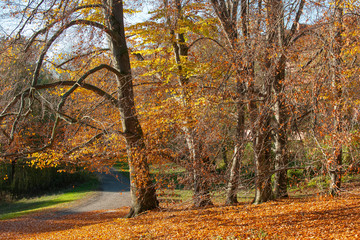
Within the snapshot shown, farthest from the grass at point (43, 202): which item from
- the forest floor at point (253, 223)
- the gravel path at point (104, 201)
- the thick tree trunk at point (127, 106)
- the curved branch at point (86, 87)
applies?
the curved branch at point (86, 87)

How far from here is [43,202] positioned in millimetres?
20203

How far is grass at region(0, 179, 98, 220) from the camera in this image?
18.5 m

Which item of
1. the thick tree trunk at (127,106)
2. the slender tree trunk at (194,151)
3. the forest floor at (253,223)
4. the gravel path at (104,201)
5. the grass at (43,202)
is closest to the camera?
the forest floor at (253,223)

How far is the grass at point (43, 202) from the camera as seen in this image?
1853 centimetres

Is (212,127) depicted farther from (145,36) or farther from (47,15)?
(145,36)

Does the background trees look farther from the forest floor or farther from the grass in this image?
the grass

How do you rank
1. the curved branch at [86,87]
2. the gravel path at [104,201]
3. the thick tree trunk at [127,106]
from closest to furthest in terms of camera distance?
the curved branch at [86,87] < the thick tree trunk at [127,106] < the gravel path at [104,201]

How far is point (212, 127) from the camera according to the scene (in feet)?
22.3

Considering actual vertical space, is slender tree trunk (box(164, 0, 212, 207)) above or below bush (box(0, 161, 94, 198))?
above

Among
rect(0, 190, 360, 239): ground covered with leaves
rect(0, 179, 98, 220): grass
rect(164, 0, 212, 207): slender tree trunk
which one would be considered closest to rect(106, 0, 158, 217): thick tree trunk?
rect(0, 190, 360, 239): ground covered with leaves

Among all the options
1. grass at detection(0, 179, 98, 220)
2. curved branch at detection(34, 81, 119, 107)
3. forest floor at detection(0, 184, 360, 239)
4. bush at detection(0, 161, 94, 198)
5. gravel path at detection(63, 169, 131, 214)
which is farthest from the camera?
bush at detection(0, 161, 94, 198)

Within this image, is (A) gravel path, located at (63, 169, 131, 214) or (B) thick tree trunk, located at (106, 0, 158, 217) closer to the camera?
(B) thick tree trunk, located at (106, 0, 158, 217)

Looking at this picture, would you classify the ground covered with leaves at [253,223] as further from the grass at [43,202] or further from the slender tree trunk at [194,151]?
the grass at [43,202]

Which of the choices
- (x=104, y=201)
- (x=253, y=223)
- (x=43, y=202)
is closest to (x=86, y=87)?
(x=253, y=223)
